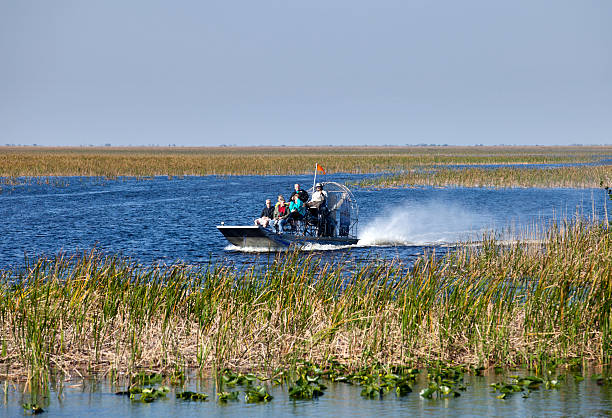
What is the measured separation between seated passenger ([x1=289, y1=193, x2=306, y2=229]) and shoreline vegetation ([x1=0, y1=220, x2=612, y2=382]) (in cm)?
1459

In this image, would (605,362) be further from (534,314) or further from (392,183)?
(392,183)

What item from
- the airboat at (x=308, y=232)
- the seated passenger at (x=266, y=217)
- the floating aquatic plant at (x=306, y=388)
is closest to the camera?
the floating aquatic plant at (x=306, y=388)

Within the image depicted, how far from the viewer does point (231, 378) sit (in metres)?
11.8

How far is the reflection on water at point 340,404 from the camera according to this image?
10656 millimetres

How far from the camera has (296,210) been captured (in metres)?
29.2

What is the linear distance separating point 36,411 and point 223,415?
232 centimetres

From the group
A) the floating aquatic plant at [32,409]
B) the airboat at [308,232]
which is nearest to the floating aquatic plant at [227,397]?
the floating aquatic plant at [32,409]

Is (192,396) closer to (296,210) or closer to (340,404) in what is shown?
(340,404)

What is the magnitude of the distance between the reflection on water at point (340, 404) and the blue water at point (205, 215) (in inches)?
285

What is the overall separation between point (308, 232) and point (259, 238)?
2.64 metres

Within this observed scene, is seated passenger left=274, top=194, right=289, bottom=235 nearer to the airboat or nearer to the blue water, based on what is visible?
the airboat

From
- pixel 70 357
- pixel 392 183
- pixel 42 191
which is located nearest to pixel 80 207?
pixel 42 191

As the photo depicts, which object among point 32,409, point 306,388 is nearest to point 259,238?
point 306,388

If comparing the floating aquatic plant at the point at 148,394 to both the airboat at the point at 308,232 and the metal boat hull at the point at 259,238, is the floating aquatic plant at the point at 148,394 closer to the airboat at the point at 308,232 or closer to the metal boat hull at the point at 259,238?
the airboat at the point at 308,232
